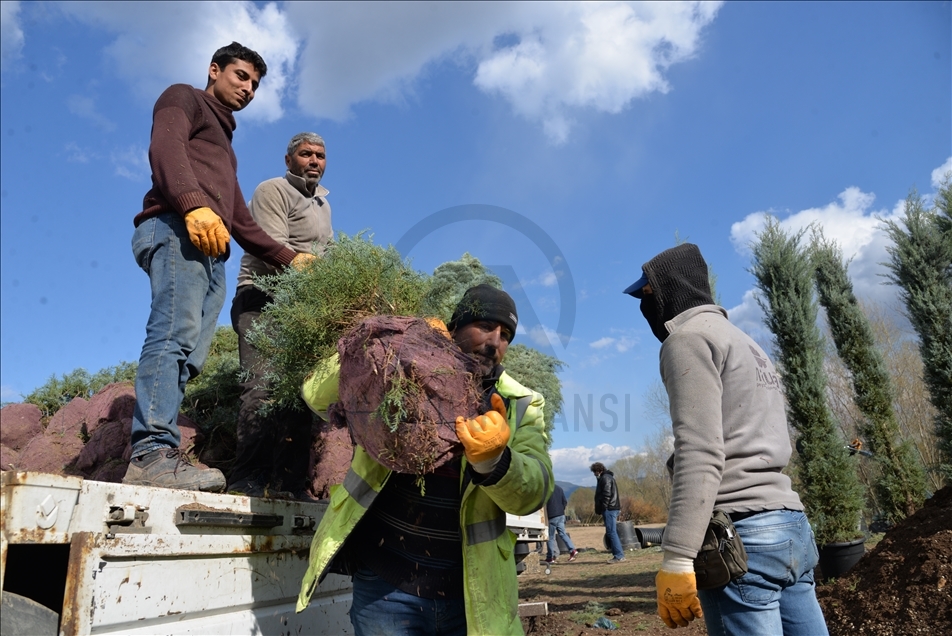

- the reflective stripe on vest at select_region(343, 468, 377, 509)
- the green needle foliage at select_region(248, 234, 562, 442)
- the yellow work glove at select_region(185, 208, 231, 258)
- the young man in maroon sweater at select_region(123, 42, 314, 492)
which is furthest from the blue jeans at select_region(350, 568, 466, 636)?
the yellow work glove at select_region(185, 208, 231, 258)

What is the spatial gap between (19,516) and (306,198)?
2588 millimetres

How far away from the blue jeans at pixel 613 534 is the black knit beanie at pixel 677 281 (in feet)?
38.2

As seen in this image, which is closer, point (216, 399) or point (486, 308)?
point (486, 308)

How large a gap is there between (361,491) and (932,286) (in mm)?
8788

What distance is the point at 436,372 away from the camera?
1.99m

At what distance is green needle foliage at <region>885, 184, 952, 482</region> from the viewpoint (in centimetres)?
786

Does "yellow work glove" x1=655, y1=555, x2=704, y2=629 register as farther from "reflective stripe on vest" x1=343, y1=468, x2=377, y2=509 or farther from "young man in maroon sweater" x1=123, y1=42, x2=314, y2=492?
"young man in maroon sweater" x1=123, y1=42, x2=314, y2=492

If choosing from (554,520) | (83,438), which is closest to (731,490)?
(83,438)

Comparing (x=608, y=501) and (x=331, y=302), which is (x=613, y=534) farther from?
(x=331, y=302)

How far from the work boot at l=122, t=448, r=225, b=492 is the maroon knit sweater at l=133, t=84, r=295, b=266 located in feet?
3.54

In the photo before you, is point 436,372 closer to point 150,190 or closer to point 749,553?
point 749,553

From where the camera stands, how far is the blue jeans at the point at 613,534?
1295cm

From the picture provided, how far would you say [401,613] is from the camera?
2047 mm

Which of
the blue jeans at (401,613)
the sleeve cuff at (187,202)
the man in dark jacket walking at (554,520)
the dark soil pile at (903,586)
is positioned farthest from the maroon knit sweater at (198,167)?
the man in dark jacket walking at (554,520)
